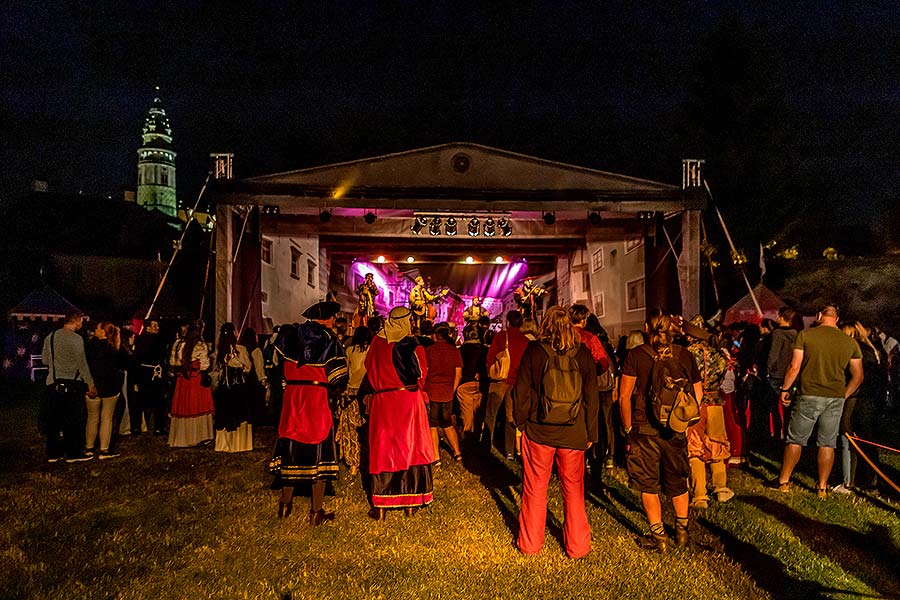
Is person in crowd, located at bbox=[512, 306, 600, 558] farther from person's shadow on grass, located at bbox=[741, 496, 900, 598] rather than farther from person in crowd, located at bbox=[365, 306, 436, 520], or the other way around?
person's shadow on grass, located at bbox=[741, 496, 900, 598]

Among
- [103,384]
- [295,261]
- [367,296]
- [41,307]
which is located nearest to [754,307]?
[367,296]

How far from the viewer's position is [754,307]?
57.9ft

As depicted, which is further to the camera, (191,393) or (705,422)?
(191,393)

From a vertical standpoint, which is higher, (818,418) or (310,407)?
(310,407)

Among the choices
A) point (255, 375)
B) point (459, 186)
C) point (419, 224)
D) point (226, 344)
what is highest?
point (459, 186)

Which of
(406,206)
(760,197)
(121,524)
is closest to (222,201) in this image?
(406,206)

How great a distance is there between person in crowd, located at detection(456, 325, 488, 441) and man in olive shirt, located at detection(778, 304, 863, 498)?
11.7ft

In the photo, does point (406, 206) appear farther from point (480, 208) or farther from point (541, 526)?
point (541, 526)

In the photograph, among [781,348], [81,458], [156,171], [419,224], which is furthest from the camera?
[156,171]

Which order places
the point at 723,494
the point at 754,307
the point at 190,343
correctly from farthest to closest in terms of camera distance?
the point at 754,307 → the point at 190,343 → the point at 723,494

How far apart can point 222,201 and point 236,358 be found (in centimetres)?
337

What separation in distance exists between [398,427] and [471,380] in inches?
121

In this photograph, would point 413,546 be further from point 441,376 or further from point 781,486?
point 781,486

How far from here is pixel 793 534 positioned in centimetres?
501
